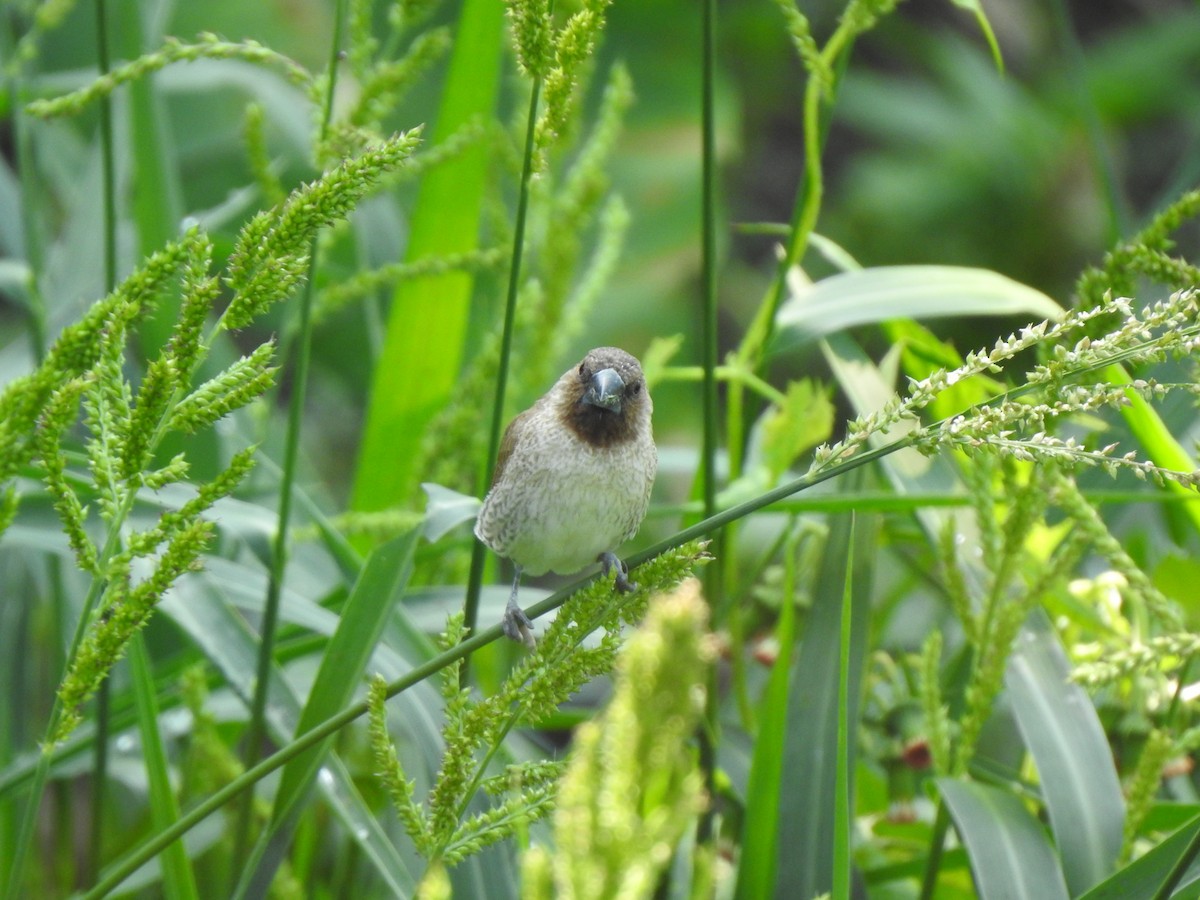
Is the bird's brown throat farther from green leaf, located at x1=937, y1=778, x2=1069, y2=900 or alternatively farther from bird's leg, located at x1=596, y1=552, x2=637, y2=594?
green leaf, located at x1=937, y1=778, x2=1069, y2=900

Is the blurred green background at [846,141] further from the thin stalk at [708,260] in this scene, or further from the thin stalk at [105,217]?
the thin stalk at [708,260]

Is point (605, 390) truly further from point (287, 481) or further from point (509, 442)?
point (287, 481)

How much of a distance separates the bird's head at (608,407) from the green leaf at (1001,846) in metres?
0.54

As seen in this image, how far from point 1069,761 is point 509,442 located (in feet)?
2.49

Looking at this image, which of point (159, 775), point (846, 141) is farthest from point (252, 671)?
point (846, 141)

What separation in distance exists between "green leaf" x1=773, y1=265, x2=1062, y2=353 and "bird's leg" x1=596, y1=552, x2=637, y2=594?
354mm

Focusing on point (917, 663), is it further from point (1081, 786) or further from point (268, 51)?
point (268, 51)

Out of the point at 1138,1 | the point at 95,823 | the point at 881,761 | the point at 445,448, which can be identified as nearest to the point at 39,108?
the point at 445,448

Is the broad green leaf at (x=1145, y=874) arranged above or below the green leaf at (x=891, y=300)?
below

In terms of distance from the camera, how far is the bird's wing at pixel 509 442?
64.3 inches

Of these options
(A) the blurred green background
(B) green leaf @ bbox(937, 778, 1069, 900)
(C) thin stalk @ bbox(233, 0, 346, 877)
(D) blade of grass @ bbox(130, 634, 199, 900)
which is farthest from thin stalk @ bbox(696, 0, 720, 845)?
(A) the blurred green background

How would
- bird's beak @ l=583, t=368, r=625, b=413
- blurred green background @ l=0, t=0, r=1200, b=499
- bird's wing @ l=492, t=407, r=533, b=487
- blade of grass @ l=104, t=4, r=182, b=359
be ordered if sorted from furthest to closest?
blurred green background @ l=0, t=0, r=1200, b=499
blade of grass @ l=104, t=4, r=182, b=359
bird's wing @ l=492, t=407, r=533, b=487
bird's beak @ l=583, t=368, r=625, b=413

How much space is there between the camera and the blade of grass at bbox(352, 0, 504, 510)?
1.97m

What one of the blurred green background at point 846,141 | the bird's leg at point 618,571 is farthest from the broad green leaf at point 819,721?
the blurred green background at point 846,141
